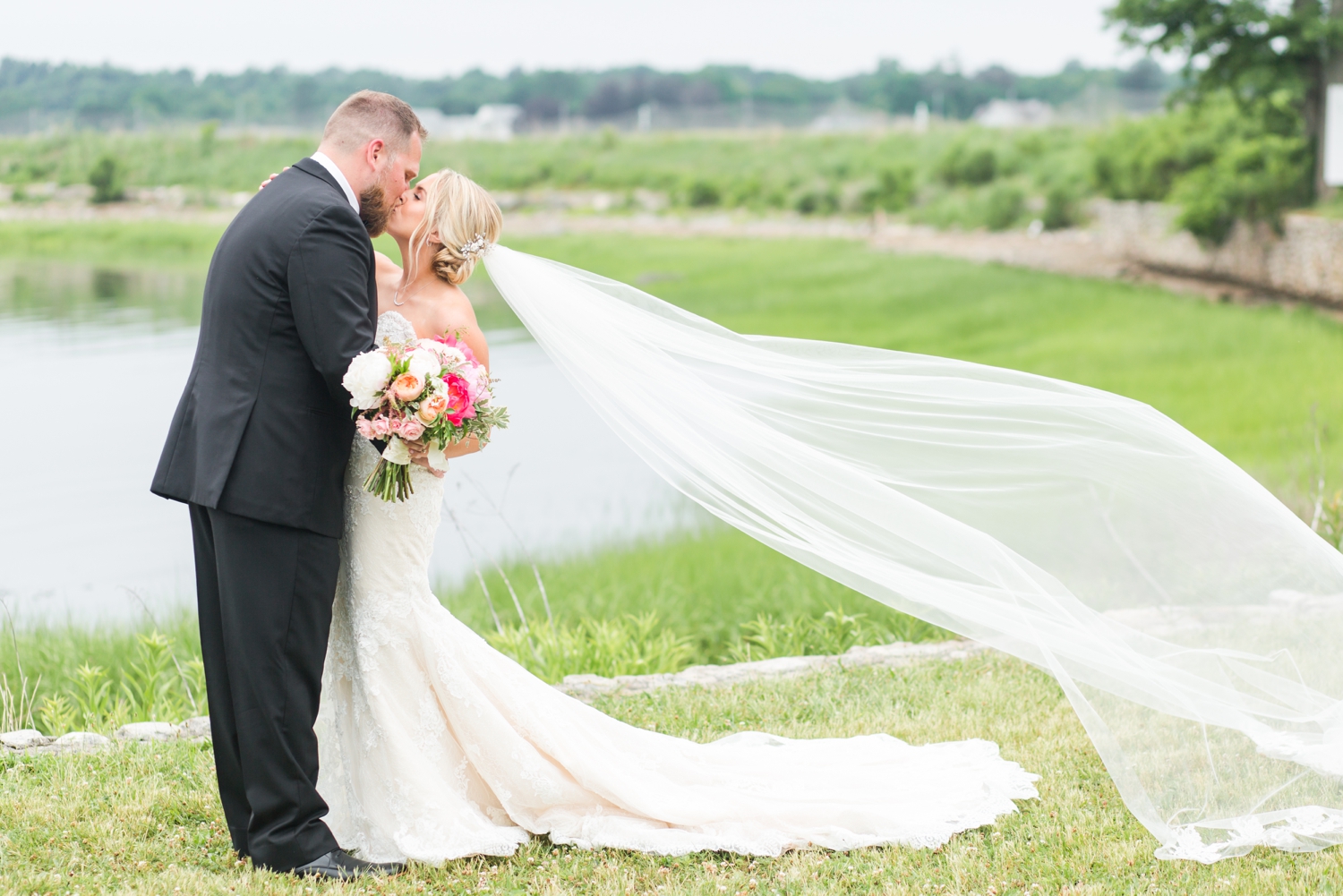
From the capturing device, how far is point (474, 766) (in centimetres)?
372

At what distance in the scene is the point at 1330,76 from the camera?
1973 centimetres

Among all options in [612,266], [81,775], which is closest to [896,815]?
[81,775]

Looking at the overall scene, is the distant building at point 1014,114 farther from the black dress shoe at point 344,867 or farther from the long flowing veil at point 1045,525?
the black dress shoe at point 344,867

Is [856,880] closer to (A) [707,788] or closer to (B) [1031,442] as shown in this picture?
(A) [707,788]

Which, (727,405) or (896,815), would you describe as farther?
(727,405)

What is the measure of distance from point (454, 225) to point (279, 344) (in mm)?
676

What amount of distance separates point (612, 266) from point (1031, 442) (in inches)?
999

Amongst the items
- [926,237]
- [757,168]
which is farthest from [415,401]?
[757,168]

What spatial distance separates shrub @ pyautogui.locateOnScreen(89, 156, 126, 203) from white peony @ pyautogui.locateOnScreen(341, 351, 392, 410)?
2059 centimetres

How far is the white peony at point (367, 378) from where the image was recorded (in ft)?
10.2

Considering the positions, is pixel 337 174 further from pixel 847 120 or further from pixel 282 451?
pixel 847 120

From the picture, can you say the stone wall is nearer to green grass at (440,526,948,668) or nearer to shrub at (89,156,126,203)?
green grass at (440,526,948,668)

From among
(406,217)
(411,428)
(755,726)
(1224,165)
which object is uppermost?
(1224,165)

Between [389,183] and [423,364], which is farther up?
[389,183]
